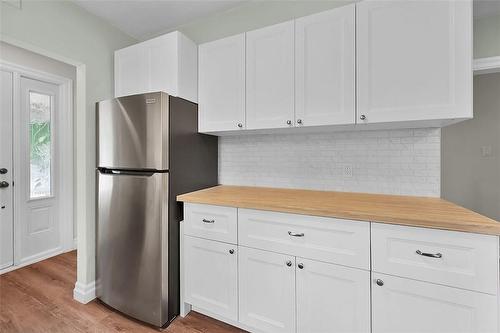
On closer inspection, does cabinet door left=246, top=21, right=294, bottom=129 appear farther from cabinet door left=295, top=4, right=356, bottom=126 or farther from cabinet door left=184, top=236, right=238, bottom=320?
cabinet door left=184, top=236, right=238, bottom=320

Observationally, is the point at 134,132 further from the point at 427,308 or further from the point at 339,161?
the point at 427,308

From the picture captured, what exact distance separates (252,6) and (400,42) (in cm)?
132

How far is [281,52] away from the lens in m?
1.74

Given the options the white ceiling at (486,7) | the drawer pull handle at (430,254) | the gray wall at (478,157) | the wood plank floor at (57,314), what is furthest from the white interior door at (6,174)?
the gray wall at (478,157)

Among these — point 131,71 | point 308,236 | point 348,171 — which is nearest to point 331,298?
point 308,236

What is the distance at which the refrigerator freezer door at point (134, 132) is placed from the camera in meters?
1.64

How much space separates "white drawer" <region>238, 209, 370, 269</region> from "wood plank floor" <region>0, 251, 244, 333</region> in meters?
0.75

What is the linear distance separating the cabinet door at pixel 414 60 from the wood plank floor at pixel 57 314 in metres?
1.84

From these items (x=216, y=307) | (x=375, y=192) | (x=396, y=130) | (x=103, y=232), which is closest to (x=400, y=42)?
(x=396, y=130)

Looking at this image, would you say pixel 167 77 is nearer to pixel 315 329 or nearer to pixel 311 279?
pixel 311 279

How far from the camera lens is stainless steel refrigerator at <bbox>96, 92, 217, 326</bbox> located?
1.65 metres

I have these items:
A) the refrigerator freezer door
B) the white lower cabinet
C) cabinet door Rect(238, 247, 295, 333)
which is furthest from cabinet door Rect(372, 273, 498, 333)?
the refrigerator freezer door

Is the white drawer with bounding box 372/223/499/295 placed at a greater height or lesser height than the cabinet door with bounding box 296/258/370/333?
greater

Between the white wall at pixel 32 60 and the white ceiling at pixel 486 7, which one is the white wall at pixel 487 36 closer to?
the white ceiling at pixel 486 7
